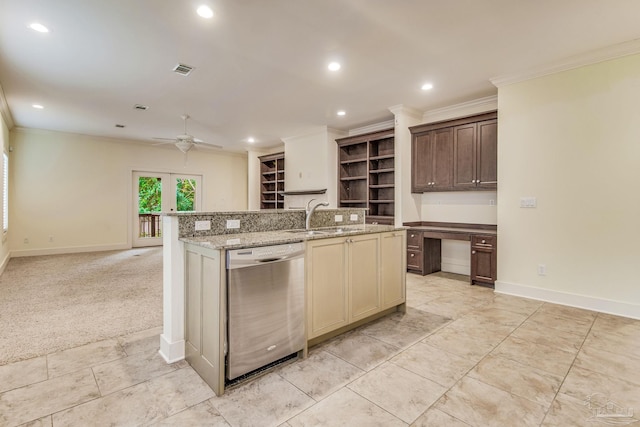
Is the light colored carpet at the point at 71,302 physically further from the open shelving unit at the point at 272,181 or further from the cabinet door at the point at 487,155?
the cabinet door at the point at 487,155

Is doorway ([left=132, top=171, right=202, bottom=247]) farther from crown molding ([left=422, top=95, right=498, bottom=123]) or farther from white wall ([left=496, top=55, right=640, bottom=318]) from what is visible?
white wall ([left=496, top=55, right=640, bottom=318])

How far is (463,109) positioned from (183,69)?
420 cm

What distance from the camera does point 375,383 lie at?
6.75 ft

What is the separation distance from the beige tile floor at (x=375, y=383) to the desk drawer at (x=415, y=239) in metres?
2.16

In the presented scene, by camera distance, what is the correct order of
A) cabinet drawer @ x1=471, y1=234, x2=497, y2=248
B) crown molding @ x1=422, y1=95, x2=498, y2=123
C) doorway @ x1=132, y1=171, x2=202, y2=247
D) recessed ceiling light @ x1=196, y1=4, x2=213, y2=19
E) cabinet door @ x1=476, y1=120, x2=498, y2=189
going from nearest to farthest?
1. recessed ceiling light @ x1=196, y1=4, x2=213, y2=19
2. cabinet drawer @ x1=471, y1=234, x2=497, y2=248
3. cabinet door @ x1=476, y1=120, x2=498, y2=189
4. crown molding @ x1=422, y1=95, x2=498, y2=123
5. doorway @ x1=132, y1=171, x2=202, y2=247

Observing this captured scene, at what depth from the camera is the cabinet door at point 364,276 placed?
9.18 ft

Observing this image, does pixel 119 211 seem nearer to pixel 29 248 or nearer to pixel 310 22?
pixel 29 248

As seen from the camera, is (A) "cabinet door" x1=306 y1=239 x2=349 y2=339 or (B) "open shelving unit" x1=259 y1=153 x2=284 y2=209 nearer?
(A) "cabinet door" x1=306 y1=239 x2=349 y2=339

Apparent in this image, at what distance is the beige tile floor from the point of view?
5.70 feet

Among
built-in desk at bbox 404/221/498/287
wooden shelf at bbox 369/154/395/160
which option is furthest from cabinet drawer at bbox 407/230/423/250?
wooden shelf at bbox 369/154/395/160

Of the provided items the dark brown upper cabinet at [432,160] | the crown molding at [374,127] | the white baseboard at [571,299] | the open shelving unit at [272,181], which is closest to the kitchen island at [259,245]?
the white baseboard at [571,299]

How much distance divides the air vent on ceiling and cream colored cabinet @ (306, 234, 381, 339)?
2.77m

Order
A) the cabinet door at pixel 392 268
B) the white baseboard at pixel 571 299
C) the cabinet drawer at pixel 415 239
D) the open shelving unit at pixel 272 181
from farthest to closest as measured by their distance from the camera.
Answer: the open shelving unit at pixel 272 181
the cabinet drawer at pixel 415 239
the white baseboard at pixel 571 299
the cabinet door at pixel 392 268

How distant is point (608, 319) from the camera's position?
318cm
